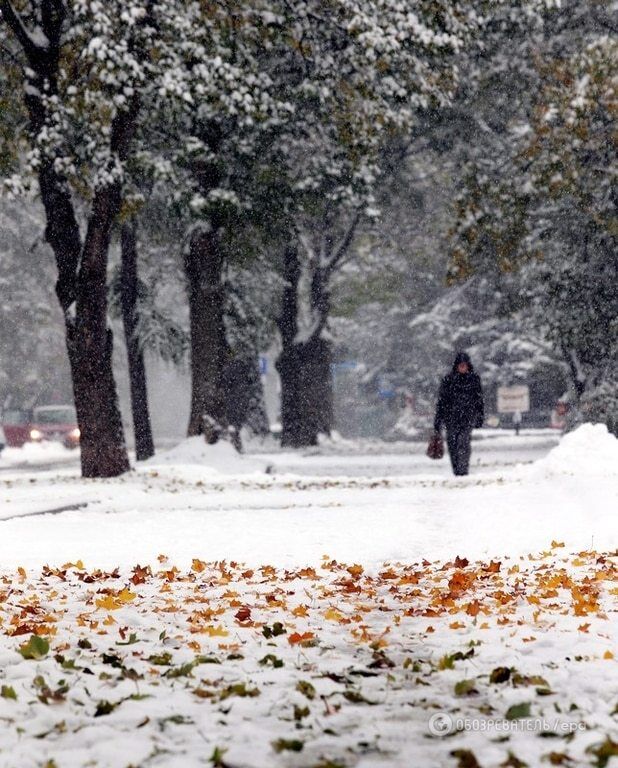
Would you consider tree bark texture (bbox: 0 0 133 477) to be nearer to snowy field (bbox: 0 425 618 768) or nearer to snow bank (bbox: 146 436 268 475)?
Result: snow bank (bbox: 146 436 268 475)

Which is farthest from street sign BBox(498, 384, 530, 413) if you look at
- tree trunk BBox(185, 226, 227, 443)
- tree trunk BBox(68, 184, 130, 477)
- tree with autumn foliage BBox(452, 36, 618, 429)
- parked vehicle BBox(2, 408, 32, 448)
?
tree trunk BBox(68, 184, 130, 477)

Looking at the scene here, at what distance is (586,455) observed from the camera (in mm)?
16062

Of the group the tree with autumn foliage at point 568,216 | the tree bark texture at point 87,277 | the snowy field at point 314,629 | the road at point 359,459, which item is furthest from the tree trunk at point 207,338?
the snowy field at point 314,629

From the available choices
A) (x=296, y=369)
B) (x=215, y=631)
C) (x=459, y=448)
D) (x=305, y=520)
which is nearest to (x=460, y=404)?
(x=459, y=448)

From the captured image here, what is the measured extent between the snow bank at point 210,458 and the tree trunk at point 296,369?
11214mm

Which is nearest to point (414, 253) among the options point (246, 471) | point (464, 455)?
point (246, 471)

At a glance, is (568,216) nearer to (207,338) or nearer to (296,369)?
(207,338)

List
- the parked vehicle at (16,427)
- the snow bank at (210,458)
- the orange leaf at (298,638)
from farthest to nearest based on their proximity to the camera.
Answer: the parked vehicle at (16,427) → the snow bank at (210,458) → the orange leaf at (298,638)

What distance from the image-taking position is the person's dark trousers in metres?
18.0

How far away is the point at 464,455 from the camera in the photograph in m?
18.3

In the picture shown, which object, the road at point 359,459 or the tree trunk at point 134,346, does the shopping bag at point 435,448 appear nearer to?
the road at point 359,459

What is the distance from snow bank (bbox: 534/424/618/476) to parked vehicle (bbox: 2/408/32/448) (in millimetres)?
31211

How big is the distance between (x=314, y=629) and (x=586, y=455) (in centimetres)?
1008

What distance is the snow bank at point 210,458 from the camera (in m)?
21.9
